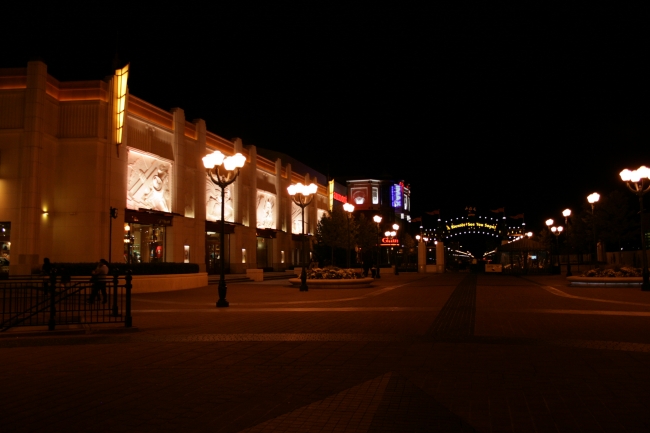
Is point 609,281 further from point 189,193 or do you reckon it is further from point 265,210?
point 265,210

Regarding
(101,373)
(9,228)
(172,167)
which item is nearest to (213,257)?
(172,167)

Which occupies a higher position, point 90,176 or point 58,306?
point 90,176

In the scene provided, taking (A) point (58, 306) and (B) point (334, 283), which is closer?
(A) point (58, 306)

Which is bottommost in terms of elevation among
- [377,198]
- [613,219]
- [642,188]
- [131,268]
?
[131,268]

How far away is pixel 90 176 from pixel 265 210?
26185 millimetres

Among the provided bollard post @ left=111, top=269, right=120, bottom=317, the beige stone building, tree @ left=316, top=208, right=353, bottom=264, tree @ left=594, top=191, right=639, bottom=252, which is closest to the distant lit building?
tree @ left=316, top=208, right=353, bottom=264

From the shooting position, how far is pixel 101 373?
322 inches

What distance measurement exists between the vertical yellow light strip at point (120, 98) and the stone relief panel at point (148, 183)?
2812mm

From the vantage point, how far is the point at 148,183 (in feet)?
124

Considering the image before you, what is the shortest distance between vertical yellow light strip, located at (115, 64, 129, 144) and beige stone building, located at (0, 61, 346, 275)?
58mm

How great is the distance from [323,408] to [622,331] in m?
8.68

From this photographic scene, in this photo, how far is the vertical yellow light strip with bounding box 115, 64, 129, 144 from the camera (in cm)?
3359

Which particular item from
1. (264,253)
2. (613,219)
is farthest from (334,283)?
(613,219)

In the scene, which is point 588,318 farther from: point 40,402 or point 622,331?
point 40,402
